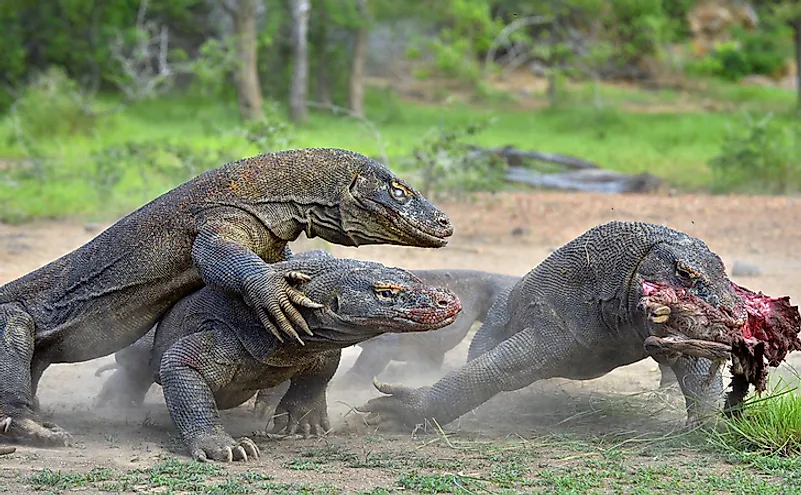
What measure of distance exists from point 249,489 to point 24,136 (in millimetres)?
12826

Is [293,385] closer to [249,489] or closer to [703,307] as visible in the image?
[249,489]

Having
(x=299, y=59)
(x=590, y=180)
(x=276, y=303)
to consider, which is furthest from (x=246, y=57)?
(x=276, y=303)

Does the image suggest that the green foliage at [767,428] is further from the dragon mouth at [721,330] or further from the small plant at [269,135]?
the small plant at [269,135]

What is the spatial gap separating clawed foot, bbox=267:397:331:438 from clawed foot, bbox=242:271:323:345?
72 cm

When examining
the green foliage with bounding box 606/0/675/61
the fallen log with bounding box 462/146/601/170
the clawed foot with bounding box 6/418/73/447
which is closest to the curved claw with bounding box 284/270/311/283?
the clawed foot with bounding box 6/418/73/447

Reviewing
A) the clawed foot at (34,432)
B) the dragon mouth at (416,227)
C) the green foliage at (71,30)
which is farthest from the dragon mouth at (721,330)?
the green foliage at (71,30)

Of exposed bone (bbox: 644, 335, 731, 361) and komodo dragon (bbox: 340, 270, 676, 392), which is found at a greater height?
exposed bone (bbox: 644, 335, 731, 361)

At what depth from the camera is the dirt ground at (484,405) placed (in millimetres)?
4242

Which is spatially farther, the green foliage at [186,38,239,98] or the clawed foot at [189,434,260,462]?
the green foliage at [186,38,239,98]

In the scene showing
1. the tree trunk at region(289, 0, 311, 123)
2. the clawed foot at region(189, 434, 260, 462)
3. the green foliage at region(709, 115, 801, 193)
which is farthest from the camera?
the tree trunk at region(289, 0, 311, 123)

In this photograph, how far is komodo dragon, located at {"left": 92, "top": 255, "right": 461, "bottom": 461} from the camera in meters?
4.13

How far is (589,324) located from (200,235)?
→ 161cm

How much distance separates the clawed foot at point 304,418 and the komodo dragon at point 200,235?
636 mm

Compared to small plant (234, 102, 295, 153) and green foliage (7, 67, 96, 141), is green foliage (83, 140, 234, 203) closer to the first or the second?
small plant (234, 102, 295, 153)
